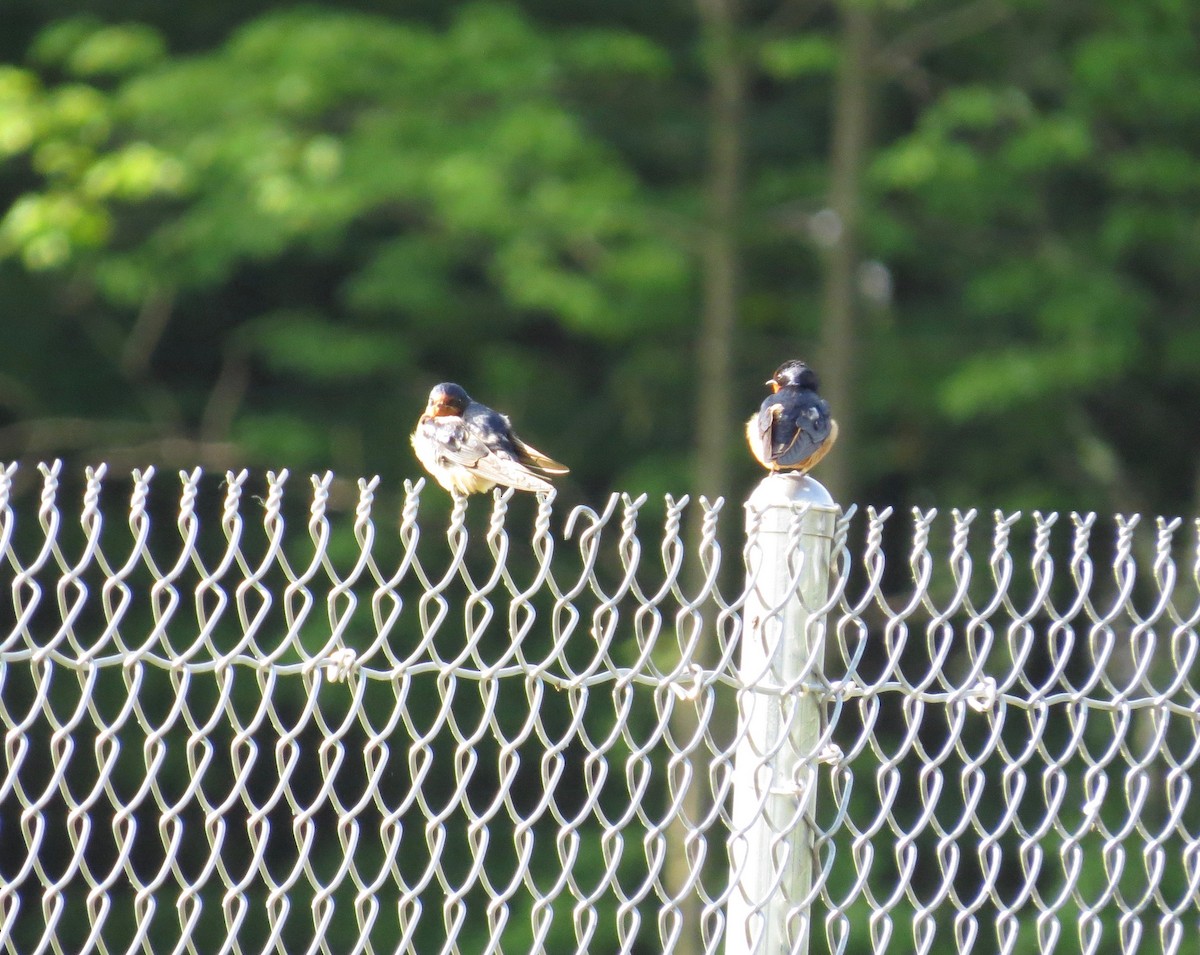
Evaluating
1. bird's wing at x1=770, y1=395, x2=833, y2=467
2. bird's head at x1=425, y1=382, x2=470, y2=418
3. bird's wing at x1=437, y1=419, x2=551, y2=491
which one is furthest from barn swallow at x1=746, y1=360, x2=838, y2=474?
bird's head at x1=425, y1=382, x2=470, y2=418

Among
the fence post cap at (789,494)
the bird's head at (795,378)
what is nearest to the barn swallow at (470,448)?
the bird's head at (795,378)

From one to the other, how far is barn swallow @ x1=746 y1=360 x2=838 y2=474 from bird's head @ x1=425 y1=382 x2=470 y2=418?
1210 millimetres

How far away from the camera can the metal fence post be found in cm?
242

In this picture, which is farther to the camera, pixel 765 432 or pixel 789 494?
pixel 765 432

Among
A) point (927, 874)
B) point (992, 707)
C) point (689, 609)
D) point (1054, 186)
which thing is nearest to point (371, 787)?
point (689, 609)

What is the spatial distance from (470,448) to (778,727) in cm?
177

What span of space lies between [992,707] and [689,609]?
1.70ft

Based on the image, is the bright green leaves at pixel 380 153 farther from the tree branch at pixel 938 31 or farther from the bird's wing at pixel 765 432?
the bird's wing at pixel 765 432

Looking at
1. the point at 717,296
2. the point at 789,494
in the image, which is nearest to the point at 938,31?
→ the point at 717,296

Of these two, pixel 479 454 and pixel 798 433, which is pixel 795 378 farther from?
pixel 479 454

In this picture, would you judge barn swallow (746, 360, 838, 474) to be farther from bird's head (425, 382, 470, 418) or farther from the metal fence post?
bird's head (425, 382, 470, 418)

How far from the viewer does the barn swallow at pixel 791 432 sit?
10.6ft

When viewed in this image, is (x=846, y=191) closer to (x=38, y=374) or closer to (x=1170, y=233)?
(x=1170, y=233)

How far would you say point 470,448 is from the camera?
13.3 ft
